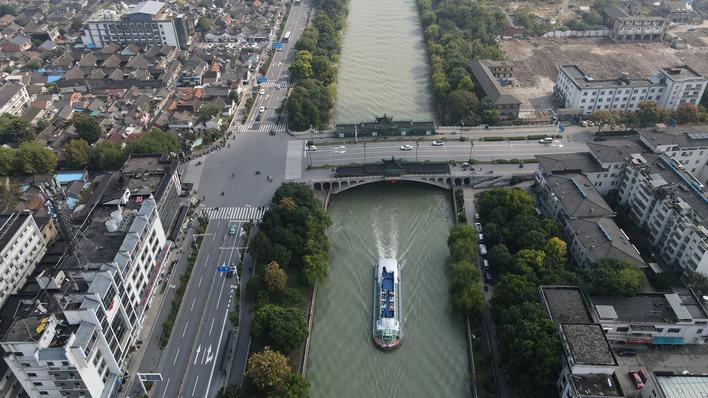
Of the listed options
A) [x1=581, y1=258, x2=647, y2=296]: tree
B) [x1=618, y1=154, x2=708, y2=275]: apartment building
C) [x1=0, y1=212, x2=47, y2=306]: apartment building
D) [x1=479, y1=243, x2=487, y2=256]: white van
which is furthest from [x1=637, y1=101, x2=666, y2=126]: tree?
[x1=0, y1=212, x2=47, y2=306]: apartment building

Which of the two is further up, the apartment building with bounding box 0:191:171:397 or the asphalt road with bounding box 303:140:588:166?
the apartment building with bounding box 0:191:171:397

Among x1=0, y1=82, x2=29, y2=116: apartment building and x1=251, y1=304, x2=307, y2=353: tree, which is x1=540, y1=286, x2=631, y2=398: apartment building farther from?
x1=0, y1=82, x2=29, y2=116: apartment building

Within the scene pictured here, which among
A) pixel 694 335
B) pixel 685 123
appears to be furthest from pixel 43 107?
pixel 685 123

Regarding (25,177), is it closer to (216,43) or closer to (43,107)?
(43,107)

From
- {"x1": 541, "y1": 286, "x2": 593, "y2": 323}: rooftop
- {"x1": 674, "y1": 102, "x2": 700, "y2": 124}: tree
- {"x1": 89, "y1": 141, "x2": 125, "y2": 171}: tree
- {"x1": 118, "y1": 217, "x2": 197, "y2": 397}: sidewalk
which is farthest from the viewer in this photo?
{"x1": 674, "y1": 102, "x2": 700, "y2": 124}: tree

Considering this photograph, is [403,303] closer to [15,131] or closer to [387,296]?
[387,296]

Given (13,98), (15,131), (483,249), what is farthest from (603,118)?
(13,98)
